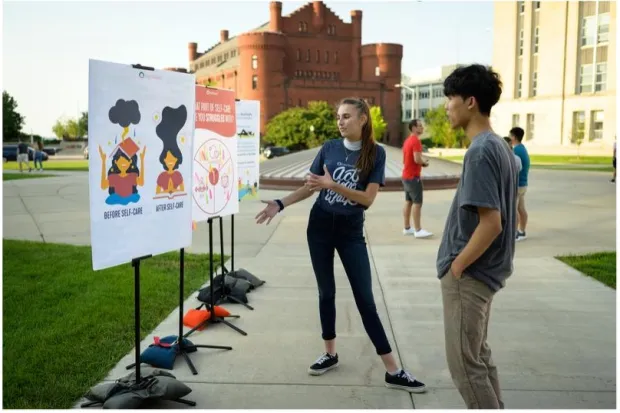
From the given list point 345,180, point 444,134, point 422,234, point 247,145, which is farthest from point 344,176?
point 444,134

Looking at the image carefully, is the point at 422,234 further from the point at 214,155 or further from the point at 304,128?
the point at 304,128

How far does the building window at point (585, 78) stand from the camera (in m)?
59.4

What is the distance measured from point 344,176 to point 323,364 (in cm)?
144

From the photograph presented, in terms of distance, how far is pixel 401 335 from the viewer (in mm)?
5270

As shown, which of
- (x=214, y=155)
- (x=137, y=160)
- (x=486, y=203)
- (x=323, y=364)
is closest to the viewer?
(x=486, y=203)

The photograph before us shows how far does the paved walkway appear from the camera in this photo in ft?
13.1

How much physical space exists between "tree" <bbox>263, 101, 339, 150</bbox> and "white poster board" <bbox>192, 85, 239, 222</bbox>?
223 feet

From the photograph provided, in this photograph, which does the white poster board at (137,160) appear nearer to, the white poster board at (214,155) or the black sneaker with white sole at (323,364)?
the white poster board at (214,155)

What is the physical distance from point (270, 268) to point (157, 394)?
14.6ft

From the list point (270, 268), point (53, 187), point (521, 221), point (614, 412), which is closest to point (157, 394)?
point (614, 412)

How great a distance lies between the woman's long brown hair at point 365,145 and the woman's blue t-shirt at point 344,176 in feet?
0.11

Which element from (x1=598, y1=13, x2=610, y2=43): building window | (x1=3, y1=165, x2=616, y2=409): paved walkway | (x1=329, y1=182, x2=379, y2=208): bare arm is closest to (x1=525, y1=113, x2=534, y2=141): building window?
(x1=598, y1=13, x2=610, y2=43): building window

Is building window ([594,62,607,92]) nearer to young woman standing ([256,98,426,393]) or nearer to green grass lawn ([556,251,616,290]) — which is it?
green grass lawn ([556,251,616,290])

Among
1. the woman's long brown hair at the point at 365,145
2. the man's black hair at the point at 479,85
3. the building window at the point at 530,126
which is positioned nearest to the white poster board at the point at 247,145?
the woman's long brown hair at the point at 365,145
